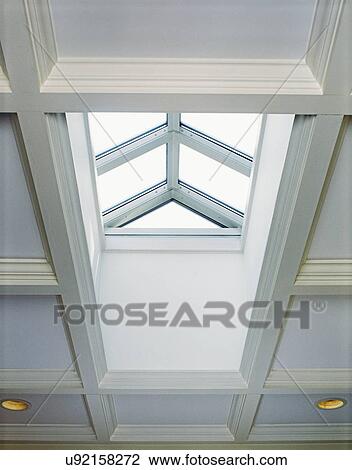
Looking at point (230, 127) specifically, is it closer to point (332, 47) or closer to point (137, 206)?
point (137, 206)

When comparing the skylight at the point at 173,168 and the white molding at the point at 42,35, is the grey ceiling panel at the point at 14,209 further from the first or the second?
the skylight at the point at 173,168

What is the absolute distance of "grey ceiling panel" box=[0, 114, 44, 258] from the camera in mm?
2070

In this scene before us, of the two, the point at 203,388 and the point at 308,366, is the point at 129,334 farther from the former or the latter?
the point at 308,366

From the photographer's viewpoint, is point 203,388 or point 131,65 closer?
point 131,65

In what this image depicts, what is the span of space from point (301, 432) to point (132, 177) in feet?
6.04

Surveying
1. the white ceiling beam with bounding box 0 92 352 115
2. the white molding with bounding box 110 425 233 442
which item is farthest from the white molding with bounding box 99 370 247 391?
the white ceiling beam with bounding box 0 92 352 115

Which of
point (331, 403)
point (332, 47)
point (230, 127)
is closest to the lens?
point (332, 47)

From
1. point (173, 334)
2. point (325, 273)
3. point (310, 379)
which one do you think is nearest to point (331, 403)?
point (310, 379)

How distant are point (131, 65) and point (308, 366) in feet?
6.29

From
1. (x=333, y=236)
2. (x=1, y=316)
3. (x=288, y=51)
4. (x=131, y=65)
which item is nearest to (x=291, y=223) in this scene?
(x=333, y=236)

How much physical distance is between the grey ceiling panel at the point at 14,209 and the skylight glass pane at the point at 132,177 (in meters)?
0.60

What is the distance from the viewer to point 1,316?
285 centimetres

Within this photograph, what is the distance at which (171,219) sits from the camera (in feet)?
10.9
